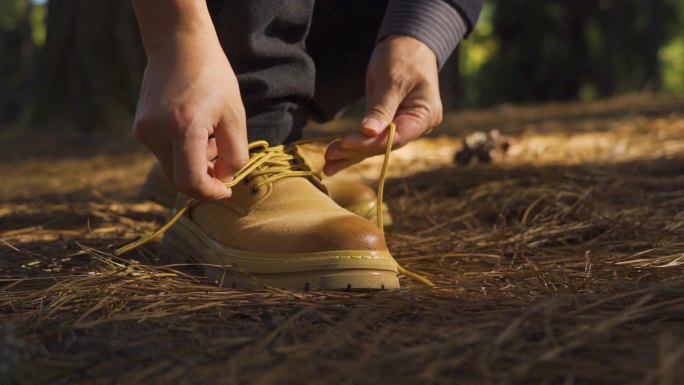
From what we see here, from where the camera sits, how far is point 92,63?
4.45 m

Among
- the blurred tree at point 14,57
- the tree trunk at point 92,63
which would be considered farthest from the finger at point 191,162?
the blurred tree at point 14,57

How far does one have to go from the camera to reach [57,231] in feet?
5.53

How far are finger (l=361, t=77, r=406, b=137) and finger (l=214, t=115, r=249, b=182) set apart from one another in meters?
0.23

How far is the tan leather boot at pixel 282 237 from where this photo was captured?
115cm

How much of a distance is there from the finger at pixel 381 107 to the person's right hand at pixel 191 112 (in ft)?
0.77

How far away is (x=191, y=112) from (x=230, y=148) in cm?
10

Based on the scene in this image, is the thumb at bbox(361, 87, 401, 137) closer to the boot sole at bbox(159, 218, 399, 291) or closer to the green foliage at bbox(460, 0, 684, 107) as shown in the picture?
the boot sole at bbox(159, 218, 399, 291)

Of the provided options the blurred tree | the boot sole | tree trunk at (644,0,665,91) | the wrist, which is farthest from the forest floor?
the blurred tree

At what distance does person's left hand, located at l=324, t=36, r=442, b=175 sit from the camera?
129 centimetres

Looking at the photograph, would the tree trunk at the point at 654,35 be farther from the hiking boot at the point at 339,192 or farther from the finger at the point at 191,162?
the finger at the point at 191,162

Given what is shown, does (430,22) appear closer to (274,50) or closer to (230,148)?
(274,50)

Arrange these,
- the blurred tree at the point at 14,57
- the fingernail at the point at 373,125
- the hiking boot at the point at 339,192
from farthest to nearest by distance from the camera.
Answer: the blurred tree at the point at 14,57 → the hiking boot at the point at 339,192 → the fingernail at the point at 373,125

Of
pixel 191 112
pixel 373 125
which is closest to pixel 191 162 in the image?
pixel 191 112

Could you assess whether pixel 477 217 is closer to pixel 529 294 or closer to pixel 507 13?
pixel 529 294
